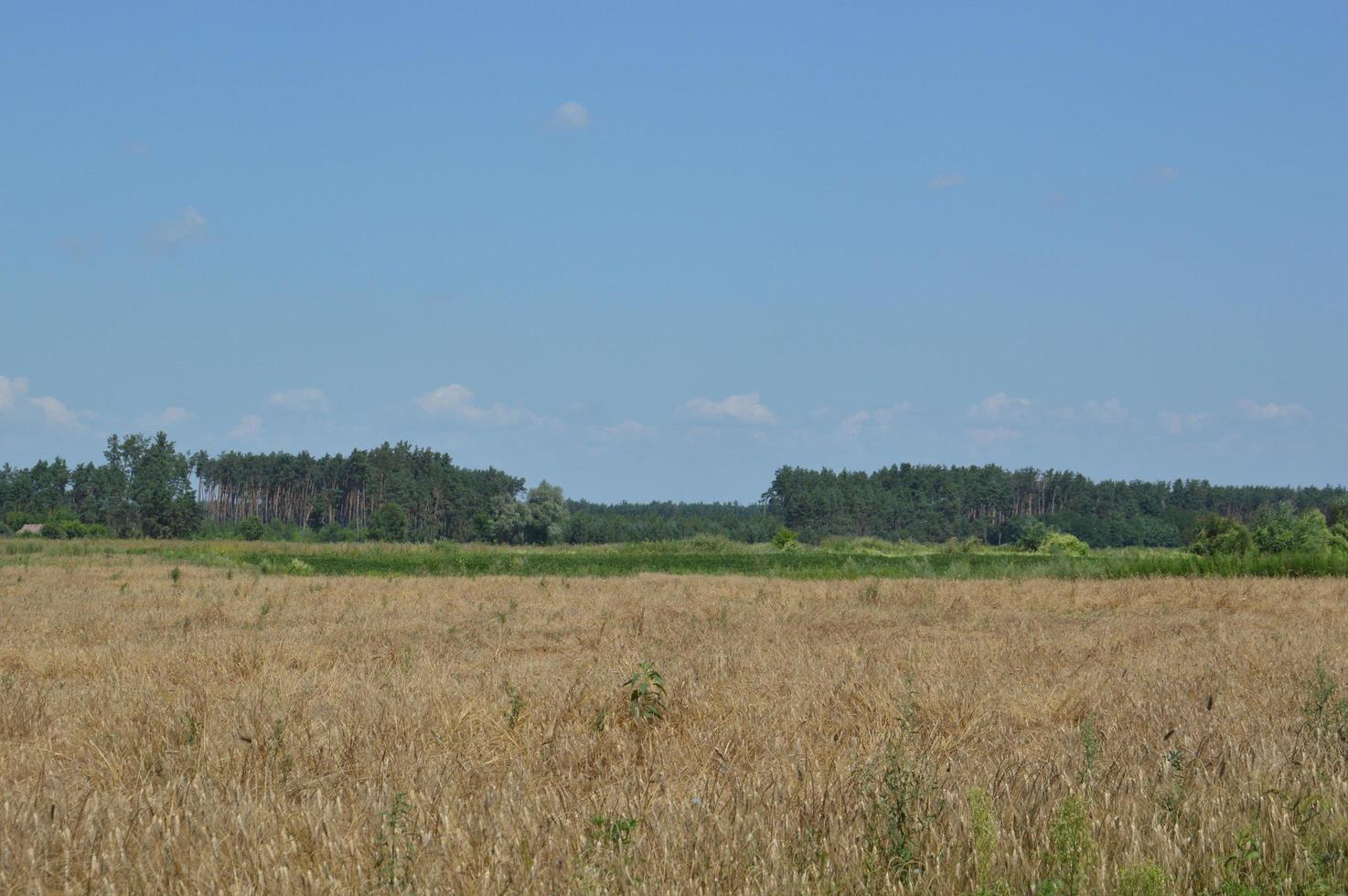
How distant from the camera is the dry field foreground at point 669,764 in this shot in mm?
4105

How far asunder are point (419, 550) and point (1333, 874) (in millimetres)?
62670

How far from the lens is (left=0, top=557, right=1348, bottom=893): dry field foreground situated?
411cm

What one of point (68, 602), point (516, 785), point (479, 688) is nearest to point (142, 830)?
point (516, 785)

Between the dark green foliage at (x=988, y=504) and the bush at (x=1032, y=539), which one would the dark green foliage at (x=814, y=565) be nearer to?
the bush at (x=1032, y=539)

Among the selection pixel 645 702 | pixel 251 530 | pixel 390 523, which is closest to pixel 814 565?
pixel 645 702

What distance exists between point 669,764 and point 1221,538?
61.2 m

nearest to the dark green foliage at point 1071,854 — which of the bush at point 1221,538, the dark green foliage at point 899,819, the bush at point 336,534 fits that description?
the dark green foliage at point 899,819

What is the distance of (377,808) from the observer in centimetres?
463

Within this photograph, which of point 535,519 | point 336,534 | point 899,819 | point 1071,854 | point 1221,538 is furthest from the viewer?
point 336,534

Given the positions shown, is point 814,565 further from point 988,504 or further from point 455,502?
point 988,504

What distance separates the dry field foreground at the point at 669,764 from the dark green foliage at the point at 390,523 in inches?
4843

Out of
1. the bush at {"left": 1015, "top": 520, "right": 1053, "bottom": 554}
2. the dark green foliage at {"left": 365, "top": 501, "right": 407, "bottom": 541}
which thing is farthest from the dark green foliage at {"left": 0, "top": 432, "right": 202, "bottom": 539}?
the bush at {"left": 1015, "top": 520, "right": 1053, "bottom": 554}

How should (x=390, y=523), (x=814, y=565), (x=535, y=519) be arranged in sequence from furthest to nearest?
(x=390, y=523)
(x=535, y=519)
(x=814, y=565)

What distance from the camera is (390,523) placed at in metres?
136
